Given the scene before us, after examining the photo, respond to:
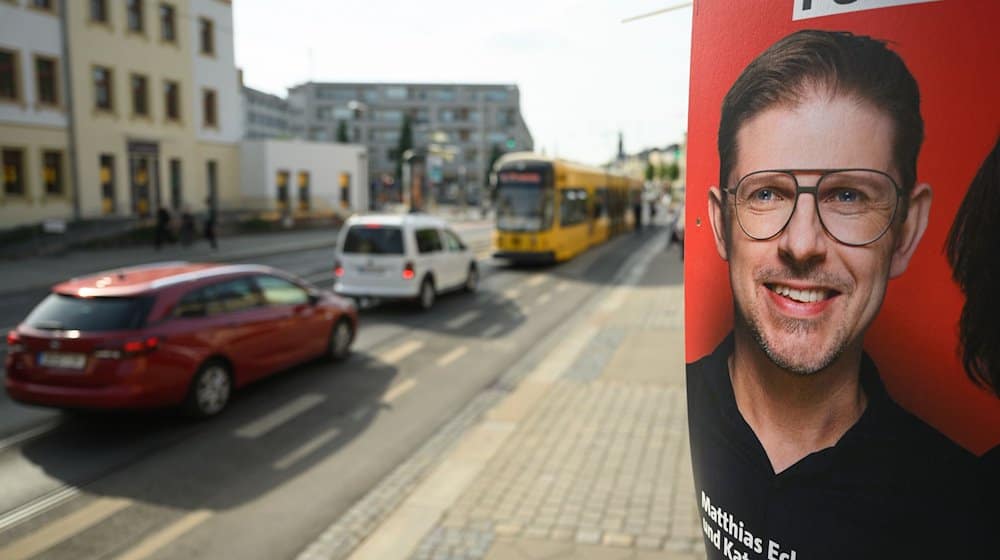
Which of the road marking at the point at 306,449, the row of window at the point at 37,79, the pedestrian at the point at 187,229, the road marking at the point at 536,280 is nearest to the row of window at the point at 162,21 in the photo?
the row of window at the point at 37,79

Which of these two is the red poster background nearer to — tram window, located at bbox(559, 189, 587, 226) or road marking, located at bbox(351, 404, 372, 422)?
road marking, located at bbox(351, 404, 372, 422)

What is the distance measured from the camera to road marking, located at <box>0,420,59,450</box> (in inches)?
289

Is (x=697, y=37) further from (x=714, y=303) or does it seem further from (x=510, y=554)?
(x=510, y=554)

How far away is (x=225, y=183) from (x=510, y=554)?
129 feet

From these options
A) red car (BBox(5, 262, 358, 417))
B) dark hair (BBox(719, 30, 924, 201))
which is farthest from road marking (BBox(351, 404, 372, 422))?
dark hair (BBox(719, 30, 924, 201))

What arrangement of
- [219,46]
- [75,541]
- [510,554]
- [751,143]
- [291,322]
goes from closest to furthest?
[751,143]
[510,554]
[75,541]
[291,322]
[219,46]

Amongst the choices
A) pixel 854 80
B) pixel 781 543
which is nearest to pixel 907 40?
pixel 854 80

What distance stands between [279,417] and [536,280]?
43.4 ft

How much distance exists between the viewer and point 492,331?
13711mm

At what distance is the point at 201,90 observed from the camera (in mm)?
38594

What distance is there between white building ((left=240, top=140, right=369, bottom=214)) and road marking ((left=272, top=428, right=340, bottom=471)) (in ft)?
118

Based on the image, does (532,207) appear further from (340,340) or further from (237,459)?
(237,459)

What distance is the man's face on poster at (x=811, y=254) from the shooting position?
1.86m

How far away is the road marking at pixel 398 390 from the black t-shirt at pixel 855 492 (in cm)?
730
